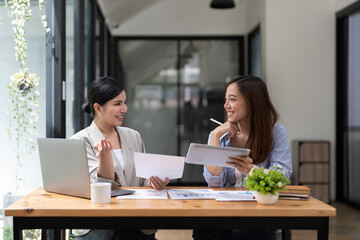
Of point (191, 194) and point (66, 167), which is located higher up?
point (66, 167)

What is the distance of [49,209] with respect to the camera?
5.40 feet

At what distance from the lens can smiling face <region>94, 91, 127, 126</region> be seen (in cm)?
241

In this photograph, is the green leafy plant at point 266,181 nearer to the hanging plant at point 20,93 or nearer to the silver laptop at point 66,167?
the silver laptop at point 66,167

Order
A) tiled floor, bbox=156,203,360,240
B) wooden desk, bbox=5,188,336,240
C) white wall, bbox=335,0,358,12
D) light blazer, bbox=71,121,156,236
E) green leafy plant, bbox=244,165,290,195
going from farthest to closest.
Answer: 1. white wall, bbox=335,0,358,12
2. tiled floor, bbox=156,203,360,240
3. light blazer, bbox=71,121,156,236
4. green leafy plant, bbox=244,165,290,195
5. wooden desk, bbox=5,188,336,240

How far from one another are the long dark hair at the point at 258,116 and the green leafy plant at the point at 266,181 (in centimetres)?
52

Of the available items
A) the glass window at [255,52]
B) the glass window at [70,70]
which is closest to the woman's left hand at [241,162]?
the glass window at [70,70]

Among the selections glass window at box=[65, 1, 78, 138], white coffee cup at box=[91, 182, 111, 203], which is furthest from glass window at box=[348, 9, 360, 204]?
white coffee cup at box=[91, 182, 111, 203]

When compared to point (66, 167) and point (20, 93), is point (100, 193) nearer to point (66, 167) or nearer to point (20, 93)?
point (66, 167)

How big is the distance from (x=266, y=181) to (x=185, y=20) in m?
5.75

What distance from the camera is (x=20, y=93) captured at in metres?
2.48

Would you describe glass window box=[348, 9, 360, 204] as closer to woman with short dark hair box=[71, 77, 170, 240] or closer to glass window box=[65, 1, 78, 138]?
glass window box=[65, 1, 78, 138]

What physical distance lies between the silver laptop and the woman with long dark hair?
583 mm

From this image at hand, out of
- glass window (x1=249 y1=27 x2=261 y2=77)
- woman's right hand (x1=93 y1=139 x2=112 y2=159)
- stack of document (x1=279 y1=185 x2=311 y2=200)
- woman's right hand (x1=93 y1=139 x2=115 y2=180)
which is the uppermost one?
glass window (x1=249 y1=27 x2=261 y2=77)

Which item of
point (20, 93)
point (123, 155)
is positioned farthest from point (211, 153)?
point (20, 93)
